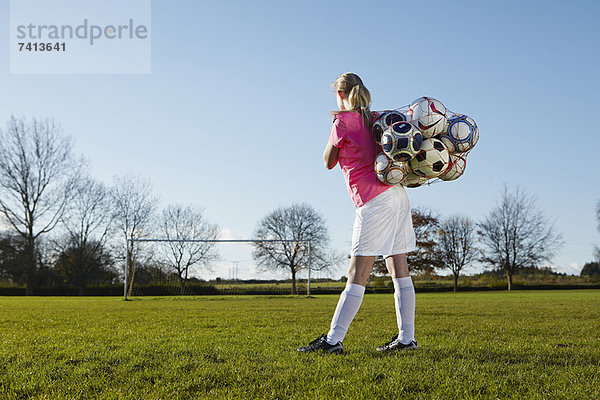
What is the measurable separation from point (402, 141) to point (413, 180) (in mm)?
477

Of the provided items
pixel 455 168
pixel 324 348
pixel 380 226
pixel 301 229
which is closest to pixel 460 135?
pixel 455 168

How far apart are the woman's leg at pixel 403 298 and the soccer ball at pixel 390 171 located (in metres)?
0.76

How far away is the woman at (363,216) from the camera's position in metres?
4.01

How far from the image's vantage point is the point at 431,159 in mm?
3904

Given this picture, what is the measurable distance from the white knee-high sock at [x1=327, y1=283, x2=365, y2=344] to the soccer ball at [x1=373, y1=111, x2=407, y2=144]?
133 cm

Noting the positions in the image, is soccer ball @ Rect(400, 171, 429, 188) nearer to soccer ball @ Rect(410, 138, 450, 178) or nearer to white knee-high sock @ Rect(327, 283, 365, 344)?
soccer ball @ Rect(410, 138, 450, 178)

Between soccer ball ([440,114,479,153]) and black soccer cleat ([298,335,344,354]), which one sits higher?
soccer ball ([440,114,479,153])

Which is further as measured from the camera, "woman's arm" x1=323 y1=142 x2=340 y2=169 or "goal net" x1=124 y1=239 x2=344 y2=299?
"goal net" x1=124 y1=239 x2=344 y2=299

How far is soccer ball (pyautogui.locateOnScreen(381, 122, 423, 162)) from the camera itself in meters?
3.80

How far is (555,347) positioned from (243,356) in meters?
3.04

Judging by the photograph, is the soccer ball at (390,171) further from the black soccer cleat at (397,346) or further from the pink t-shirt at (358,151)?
the black soccer cleat at (397,346)

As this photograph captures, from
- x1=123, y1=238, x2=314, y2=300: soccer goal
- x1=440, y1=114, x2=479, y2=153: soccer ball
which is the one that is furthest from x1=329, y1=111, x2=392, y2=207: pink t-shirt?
x1=123, y1=238, x2=314, y2=300: soccer goal

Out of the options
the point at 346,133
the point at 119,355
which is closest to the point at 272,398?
the point at 119,355

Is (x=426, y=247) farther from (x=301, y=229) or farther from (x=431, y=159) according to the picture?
(x=431, y=159)
